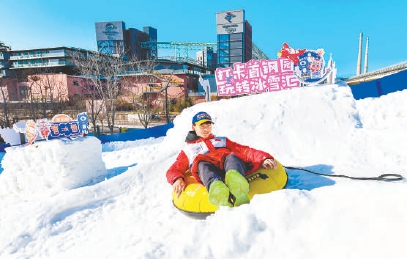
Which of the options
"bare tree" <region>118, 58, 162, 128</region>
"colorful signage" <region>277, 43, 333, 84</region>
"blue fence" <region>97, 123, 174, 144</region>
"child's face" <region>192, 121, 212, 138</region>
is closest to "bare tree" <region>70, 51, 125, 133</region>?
"bare tree" <region>118, 58, 162, 128</region>

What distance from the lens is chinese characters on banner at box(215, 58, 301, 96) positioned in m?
7.71

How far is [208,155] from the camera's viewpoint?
3217 millimetres

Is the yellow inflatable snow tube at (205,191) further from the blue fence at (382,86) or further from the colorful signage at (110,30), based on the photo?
the colorful signage at (110,30)

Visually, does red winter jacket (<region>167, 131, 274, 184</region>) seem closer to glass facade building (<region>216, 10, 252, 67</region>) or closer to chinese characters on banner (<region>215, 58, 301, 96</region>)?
chinese characters on banner (<region>215, 58, 301, 96</region>)

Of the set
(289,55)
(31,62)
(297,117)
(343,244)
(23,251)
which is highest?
(31,62)

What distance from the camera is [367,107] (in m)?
5.97

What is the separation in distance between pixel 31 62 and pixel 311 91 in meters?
47.6

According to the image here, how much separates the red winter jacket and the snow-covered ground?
0.64 m

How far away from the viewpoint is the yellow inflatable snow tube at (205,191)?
2.67 m

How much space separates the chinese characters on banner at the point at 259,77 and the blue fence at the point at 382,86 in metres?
1.81

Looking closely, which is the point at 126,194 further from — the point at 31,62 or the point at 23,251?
the point at 31,62

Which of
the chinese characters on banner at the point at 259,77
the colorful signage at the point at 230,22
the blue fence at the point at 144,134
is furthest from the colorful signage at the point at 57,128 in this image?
the colorful signage at the point at 230,22

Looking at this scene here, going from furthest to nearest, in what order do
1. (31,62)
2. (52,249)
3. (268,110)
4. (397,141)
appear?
(31,62)
(268,110)
(397,141)
(52,249)

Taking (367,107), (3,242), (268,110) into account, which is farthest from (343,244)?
(367,107)
